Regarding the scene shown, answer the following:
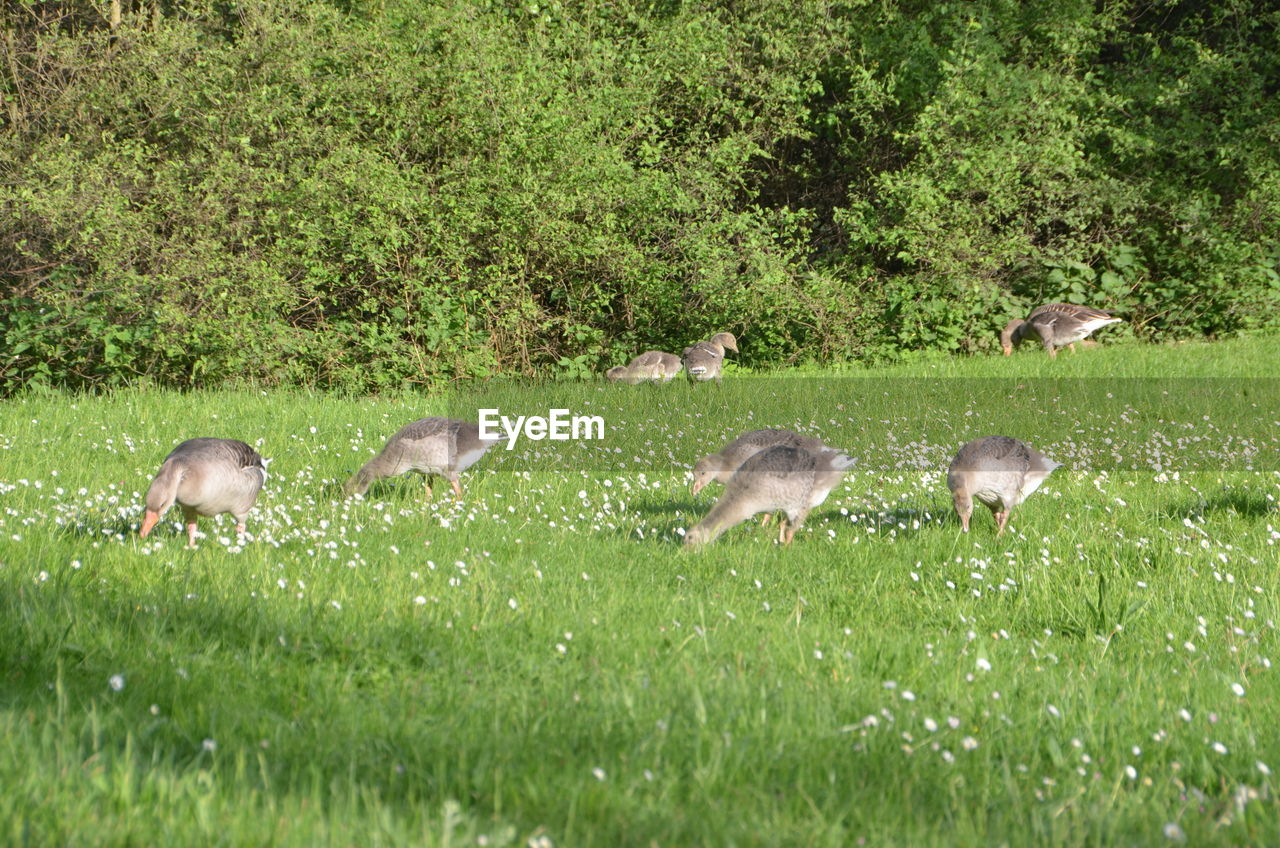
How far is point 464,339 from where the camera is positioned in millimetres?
20719

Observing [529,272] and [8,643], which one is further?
[529,272]

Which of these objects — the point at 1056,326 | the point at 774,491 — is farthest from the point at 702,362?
the point at 774,491

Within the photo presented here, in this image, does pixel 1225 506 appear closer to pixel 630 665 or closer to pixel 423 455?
pixel 630 665

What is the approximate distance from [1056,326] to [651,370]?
8.17m

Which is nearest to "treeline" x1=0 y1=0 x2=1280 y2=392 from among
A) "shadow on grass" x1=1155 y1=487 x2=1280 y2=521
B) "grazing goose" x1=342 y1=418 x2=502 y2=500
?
"grazing goose" x1=342 y1=418 x2=502 y2=500

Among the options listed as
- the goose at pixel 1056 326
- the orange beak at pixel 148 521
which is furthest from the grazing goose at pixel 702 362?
the orange beak at pixel 148 521

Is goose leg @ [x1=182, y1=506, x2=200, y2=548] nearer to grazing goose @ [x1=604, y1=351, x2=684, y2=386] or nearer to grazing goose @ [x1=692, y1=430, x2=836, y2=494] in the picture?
grazing goose @ [x1=692, y1=430, x2=836, y2=494]

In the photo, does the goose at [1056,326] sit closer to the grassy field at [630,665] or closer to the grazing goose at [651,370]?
the grazing goose at [651,370]

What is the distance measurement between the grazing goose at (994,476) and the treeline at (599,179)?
42.1 ft

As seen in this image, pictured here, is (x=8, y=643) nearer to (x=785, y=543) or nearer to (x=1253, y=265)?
(x=785, y=543)

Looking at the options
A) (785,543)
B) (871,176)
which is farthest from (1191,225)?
(785,543)

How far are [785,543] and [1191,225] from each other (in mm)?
19312

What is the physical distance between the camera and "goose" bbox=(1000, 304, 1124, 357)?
70.3 ft

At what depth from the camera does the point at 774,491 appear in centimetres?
816
